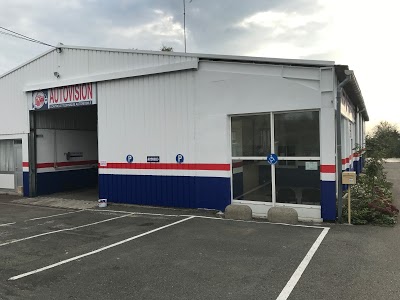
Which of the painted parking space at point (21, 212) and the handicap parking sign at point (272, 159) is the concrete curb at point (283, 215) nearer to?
the handicap parking sign at point (272, 159)

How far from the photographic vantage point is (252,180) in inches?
372

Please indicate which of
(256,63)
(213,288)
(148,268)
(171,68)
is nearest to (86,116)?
(171,68)

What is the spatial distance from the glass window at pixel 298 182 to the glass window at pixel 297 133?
0.29m

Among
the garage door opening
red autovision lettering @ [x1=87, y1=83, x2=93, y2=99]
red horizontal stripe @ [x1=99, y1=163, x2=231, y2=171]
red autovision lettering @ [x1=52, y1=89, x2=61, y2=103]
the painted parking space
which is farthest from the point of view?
the garage door opening

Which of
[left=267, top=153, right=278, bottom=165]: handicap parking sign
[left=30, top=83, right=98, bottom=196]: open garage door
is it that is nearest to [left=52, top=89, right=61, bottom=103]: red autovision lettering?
[left=30, top=83, right=98, bottom=196]: open garage door

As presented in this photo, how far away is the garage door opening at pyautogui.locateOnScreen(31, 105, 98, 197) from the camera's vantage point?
14422 mm

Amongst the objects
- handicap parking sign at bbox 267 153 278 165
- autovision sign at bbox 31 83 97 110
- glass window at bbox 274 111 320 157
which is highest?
autovision sign at bbox 31 83 97 110

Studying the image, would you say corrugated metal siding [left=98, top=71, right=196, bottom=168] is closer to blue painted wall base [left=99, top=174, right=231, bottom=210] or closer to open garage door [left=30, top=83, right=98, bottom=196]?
blue painted wall base [left=99, top=174, right=231, bottom=210]

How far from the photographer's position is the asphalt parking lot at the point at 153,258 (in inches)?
186

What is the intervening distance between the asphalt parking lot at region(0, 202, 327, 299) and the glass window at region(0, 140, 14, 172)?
257 inches

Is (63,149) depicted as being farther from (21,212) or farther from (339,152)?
(339,152)

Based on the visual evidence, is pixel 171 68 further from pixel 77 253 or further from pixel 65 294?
pixel 65 294

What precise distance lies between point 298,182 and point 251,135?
176 centimetres

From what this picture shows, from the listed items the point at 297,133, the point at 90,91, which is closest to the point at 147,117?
the point at 90,91
